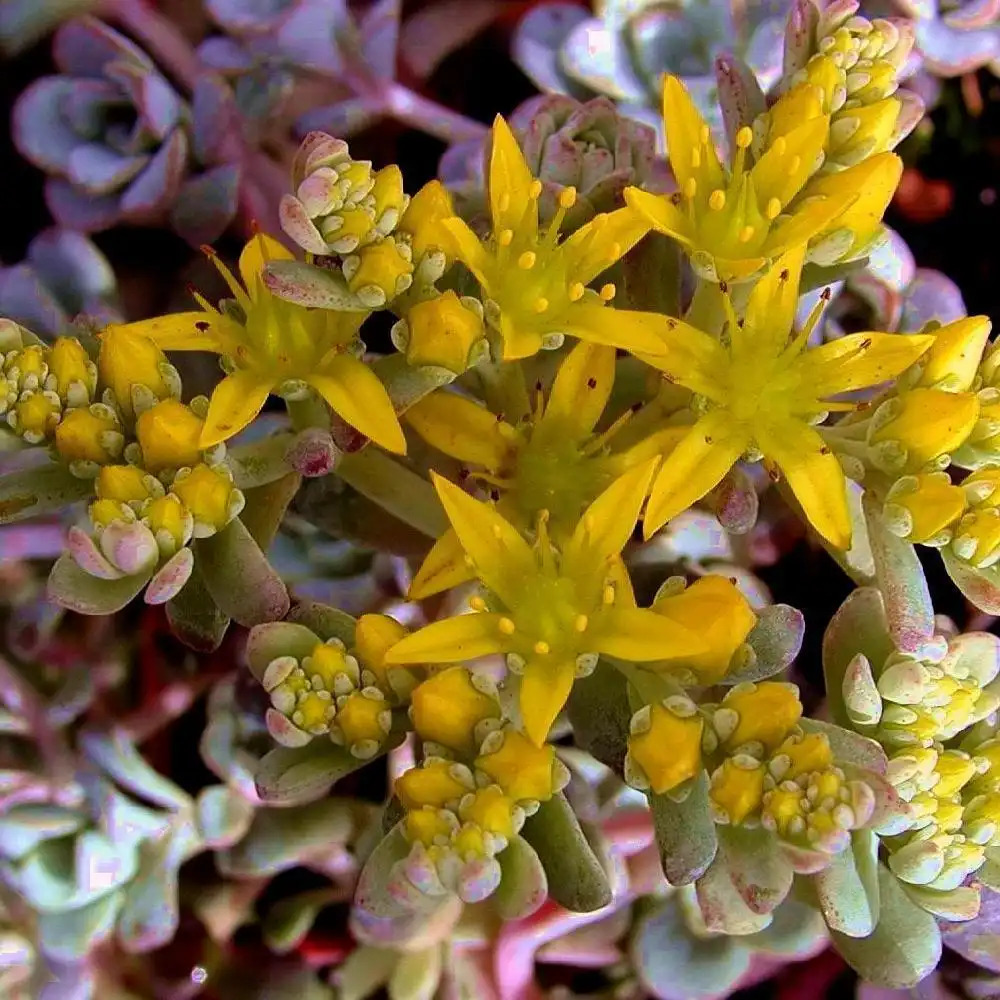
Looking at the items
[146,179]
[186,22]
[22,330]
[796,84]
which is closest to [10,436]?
[22,330]

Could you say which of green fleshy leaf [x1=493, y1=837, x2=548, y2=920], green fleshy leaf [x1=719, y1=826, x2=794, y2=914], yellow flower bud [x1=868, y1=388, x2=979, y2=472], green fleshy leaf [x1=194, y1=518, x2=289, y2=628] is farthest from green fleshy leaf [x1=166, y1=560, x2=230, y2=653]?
yellow flower bud [x1=868, y1=388, x2=979, y2=472]

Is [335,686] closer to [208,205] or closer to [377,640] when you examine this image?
[377,640]

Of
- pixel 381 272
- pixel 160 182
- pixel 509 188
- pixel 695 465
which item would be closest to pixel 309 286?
pixel 381 272

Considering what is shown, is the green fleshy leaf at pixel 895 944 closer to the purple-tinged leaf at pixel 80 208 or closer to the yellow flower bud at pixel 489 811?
the yellow flower bud at pixel 489 811

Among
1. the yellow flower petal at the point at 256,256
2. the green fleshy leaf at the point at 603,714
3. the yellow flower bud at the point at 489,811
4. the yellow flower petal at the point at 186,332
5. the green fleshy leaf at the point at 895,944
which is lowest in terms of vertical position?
the green fleshy leaf at the point at 895,944

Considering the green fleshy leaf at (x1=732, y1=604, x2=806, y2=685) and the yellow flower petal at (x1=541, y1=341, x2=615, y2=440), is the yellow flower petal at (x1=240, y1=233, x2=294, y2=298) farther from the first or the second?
the green fleshy leaf at (x1=732, y1=604, x2=806, y2=685)

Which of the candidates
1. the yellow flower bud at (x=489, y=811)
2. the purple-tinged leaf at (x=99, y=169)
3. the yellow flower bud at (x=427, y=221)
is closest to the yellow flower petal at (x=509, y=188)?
the yellow flower bud at (x=427, y=221)
